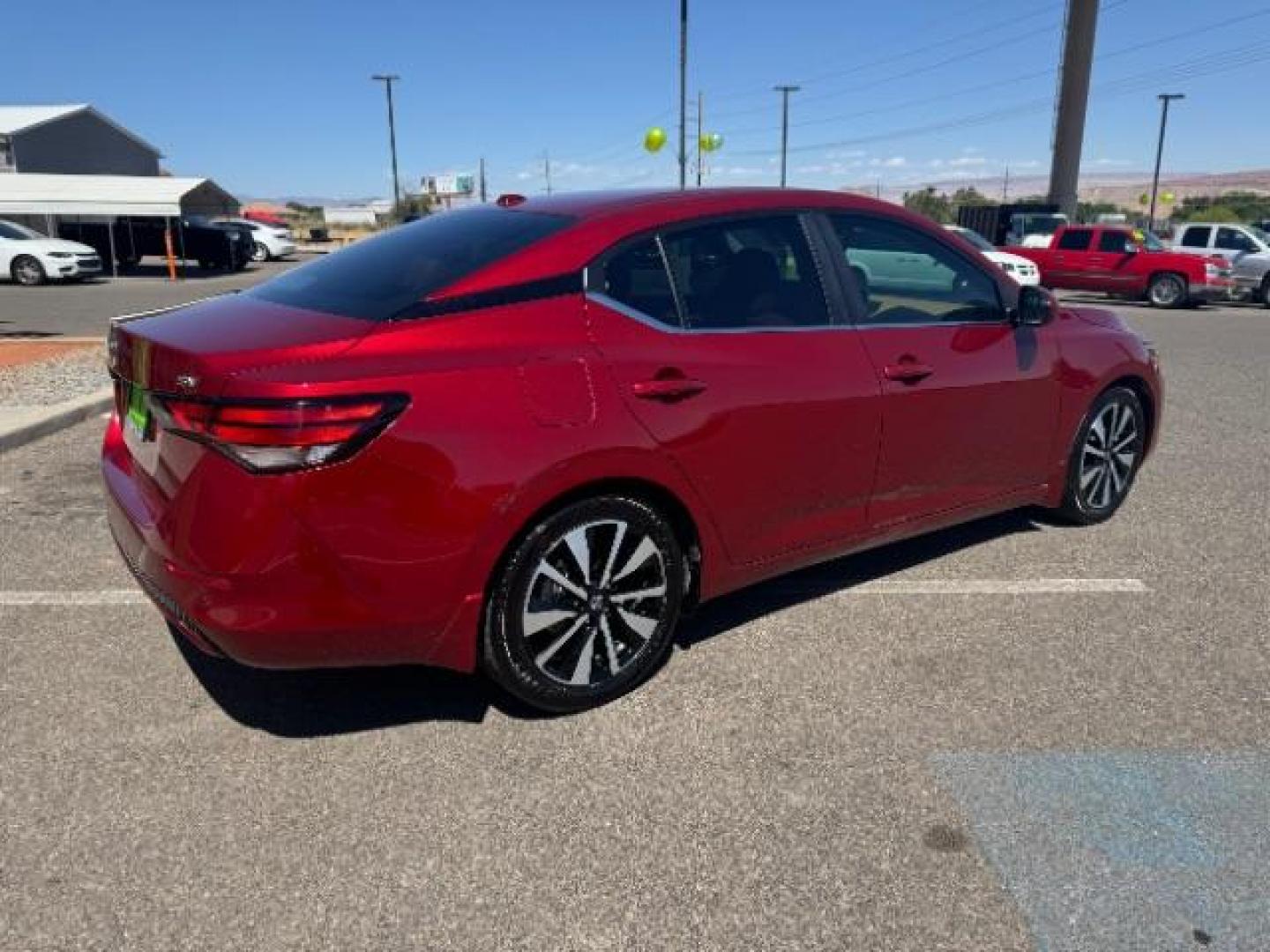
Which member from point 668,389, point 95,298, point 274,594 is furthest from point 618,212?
point 95,298

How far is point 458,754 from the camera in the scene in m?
2.90

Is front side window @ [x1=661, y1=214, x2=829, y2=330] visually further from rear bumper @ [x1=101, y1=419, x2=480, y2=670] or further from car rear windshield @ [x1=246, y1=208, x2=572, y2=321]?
rear bumper @ [x1=101, y1=419, x2=480, y2=670]

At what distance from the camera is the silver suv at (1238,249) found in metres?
21.0

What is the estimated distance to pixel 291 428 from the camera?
2451 millimetres

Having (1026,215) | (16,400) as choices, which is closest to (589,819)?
(16,400)

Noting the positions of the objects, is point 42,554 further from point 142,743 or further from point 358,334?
point 358,334

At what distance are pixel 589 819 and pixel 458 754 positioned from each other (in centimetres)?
52

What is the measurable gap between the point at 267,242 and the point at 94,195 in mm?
7303

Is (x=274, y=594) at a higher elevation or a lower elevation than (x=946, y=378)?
lower

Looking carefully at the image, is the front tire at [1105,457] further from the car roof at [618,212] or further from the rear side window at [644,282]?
the rear side window at [644,282]

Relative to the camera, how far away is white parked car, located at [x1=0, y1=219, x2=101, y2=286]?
22547 millimetres

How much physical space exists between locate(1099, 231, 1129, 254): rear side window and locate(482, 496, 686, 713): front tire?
70.5ft

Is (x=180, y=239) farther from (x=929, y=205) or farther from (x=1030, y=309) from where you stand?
(x=929, y=205)

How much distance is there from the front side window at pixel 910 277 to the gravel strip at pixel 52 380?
21.3 ft
